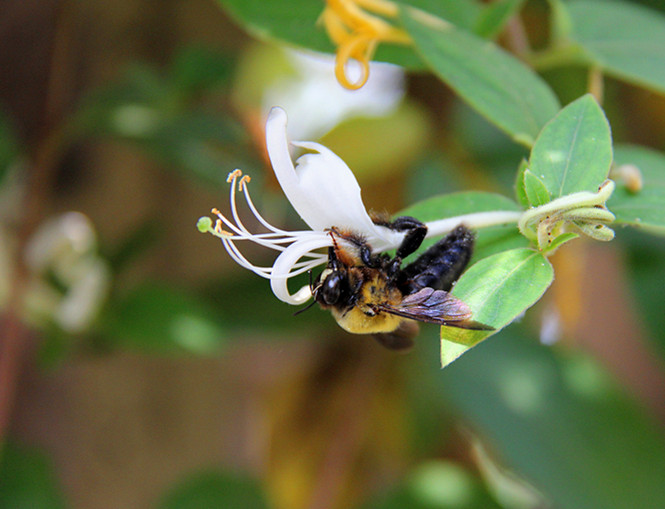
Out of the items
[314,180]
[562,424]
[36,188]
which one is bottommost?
[562,424]

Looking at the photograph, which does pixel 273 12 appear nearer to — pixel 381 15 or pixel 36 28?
pixel 381 15

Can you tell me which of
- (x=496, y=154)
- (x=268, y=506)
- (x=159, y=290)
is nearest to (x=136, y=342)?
(x=159, y=290)

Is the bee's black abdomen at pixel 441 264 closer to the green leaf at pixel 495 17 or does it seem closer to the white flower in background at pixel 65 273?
the green leaf at pixel 495 17

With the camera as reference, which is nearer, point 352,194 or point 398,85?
point 352,194

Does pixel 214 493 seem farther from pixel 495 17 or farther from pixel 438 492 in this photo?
pixel 495 17

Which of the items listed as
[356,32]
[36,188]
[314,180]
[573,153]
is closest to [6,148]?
[36,188]

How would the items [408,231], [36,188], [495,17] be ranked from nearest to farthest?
1. [408,231]
2. [495,17]
3. [36,188]

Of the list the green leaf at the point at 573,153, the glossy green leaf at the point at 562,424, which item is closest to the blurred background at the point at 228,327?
the glossy green leaf at the point at 562,424
